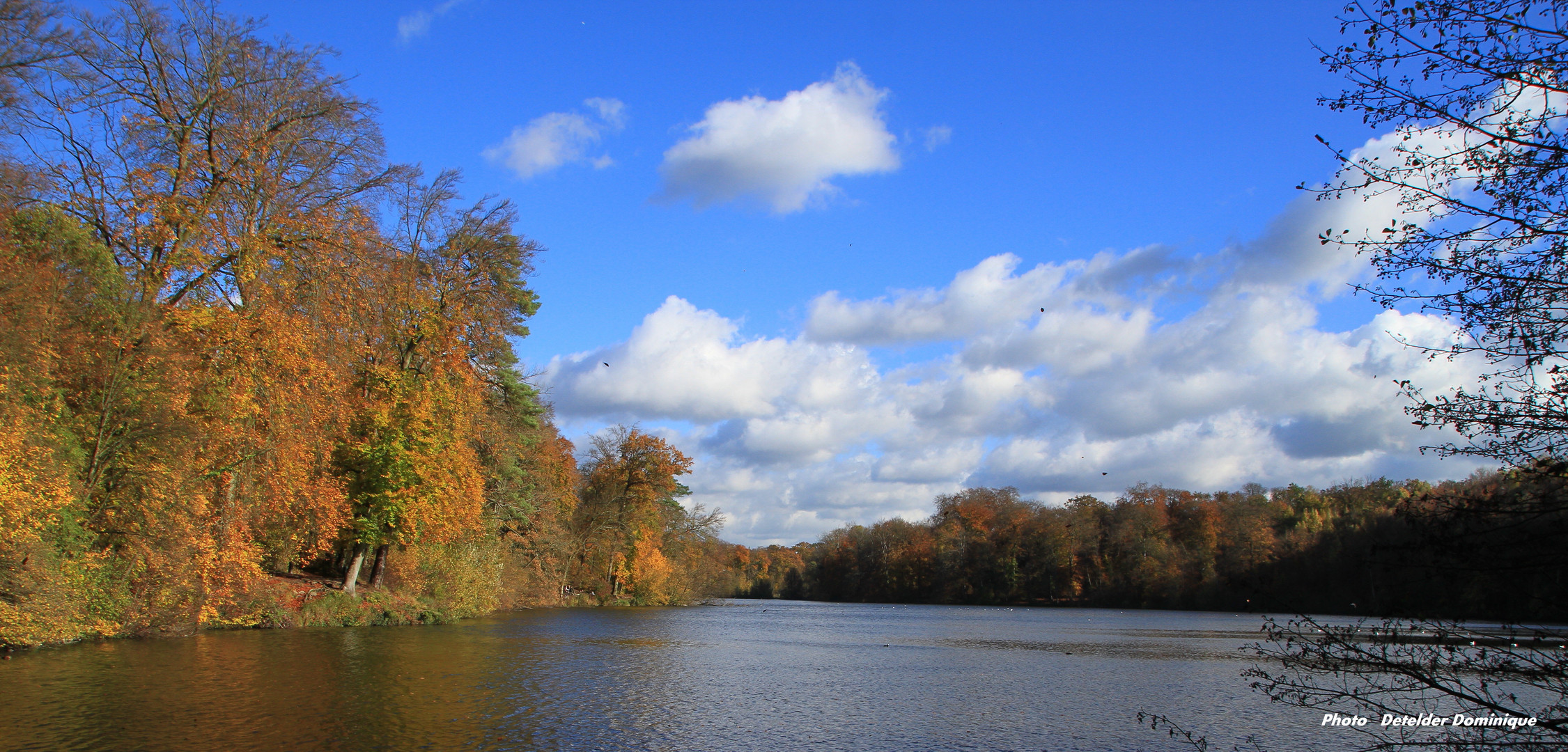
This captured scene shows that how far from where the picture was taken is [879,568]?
123 metres

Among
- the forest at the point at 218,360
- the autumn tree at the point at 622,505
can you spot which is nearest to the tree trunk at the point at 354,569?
the forest at the point at 218,360

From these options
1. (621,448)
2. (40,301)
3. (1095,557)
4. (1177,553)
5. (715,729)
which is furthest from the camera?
(1095,557)

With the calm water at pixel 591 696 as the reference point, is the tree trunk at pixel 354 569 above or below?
above

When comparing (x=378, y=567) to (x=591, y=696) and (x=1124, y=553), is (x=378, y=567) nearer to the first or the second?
(x=591, y=696)

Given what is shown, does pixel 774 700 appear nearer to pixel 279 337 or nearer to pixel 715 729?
pixel 715 729

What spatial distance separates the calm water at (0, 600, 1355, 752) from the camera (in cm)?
1288

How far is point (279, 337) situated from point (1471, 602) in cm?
2400

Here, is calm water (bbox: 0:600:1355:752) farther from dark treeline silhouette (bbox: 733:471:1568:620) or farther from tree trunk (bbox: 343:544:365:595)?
dark treeline silhouette (bbox: 733:471:1568:620)

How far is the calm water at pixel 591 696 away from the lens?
507 inches

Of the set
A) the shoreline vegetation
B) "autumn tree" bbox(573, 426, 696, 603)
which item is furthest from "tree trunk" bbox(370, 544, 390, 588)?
"autumn tree" bbox(573, 426, 696, 603)

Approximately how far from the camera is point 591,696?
17.6 metres

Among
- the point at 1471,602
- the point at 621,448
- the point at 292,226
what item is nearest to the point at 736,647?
the point at 292,226

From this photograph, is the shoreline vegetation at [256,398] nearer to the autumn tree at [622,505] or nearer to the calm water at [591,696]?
the calm water at [591,696]

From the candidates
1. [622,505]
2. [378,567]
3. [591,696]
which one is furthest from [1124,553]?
[591,696]
